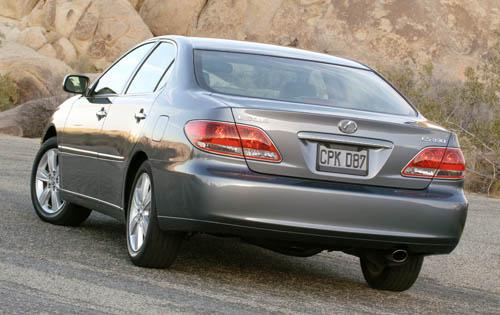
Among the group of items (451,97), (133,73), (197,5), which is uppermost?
(133,73)

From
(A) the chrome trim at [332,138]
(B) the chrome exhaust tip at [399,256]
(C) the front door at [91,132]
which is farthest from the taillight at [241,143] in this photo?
(C) the front door at [91,132]

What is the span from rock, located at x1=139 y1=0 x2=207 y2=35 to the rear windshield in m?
45.3

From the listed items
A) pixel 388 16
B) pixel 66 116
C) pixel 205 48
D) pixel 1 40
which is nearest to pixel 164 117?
pixel 205 48

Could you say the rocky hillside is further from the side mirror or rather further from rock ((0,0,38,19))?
the side mirror

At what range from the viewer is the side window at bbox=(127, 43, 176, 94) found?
7906 mm

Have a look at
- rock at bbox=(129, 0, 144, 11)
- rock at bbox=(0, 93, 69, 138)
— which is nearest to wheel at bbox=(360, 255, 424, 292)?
rock at bbox=(0, 93, 69, 138)

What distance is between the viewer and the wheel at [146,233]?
7.18m

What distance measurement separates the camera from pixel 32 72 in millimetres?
39000

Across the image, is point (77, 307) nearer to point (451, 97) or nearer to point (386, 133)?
point (386, 133)

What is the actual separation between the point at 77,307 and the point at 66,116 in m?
3.58

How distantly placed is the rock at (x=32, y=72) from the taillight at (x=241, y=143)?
29720 mm

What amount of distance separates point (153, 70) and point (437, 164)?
2.20 m

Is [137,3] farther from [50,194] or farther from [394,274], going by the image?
[394,274]

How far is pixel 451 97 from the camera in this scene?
24.3 meters
